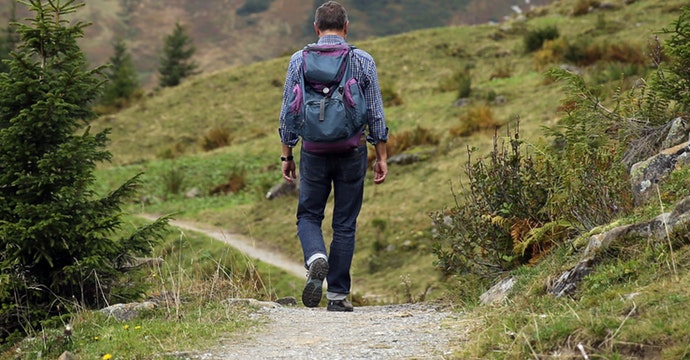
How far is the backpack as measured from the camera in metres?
6.11

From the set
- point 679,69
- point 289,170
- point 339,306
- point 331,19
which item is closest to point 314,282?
point 339,306

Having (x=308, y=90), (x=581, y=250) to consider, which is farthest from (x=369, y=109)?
(x=581, y=250)

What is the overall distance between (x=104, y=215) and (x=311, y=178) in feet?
6.26

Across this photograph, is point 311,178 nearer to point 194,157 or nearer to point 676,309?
point 676,309

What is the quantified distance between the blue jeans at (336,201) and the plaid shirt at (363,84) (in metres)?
0.17

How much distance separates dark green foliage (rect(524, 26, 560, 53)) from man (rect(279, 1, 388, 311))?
20.4 meters

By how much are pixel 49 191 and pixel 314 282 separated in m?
2.33

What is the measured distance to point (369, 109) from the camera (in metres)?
6.46

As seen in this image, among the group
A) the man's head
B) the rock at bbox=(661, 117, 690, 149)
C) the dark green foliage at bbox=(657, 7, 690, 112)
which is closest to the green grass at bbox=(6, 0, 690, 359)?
the rock at bbox=(661, 117, 690, 149)

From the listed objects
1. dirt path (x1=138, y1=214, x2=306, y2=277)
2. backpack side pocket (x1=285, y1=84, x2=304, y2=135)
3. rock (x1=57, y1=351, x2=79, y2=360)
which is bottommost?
dirt path (x1=138, y1=214, x2=306, y2=277)

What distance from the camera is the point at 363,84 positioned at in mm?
6395

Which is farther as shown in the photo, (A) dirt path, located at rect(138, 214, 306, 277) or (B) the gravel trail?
(A) dirt path, located at rect(138, 214, 306, 277)

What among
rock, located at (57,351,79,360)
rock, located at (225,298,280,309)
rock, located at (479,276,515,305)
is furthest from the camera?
rock, located at (225,298,280,309)

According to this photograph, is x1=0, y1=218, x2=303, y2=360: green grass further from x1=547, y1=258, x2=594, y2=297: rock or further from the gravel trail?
x1=547, y1=258, x2=594, y2=297: rock
